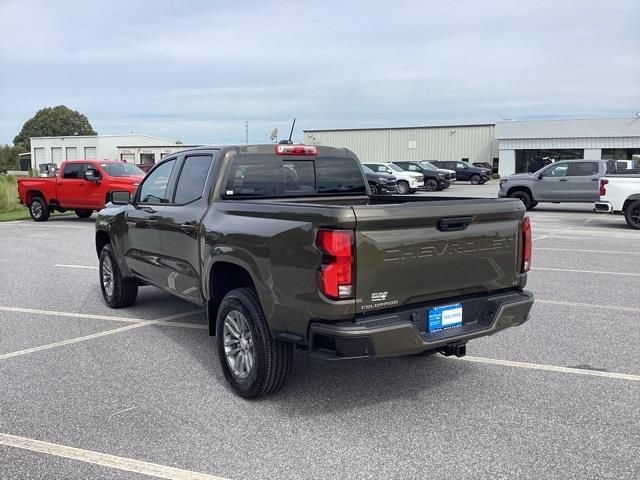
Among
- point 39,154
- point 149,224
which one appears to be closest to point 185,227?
point 149,224

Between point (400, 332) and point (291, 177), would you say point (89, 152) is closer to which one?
point (291, 177)

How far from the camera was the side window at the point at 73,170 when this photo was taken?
18656mm

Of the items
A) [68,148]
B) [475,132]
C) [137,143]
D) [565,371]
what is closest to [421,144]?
[475,132]

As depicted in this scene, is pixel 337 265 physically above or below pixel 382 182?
below

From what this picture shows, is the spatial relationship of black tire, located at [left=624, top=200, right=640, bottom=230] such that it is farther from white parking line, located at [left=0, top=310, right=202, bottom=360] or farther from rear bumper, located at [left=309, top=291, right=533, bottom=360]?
rear bumper, located at [left=309, top=291, right=533, bottom=360]

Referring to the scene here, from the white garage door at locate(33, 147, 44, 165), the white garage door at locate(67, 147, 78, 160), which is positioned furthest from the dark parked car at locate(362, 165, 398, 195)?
the white garage door at locate(33, 147, 44, 165)

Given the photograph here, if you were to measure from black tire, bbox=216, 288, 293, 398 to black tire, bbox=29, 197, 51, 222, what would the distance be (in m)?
17.2

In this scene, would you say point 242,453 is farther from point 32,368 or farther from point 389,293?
point 32,368

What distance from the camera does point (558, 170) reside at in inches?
814

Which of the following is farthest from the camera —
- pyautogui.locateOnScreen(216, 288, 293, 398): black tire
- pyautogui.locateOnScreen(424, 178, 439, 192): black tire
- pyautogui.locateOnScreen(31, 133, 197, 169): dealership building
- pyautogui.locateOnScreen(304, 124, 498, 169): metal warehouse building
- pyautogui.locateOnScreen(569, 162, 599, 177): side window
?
pyautogui.locateOnScreen(31, 133, 197, 169): dealership building

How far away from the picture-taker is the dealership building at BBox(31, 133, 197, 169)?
7525cm

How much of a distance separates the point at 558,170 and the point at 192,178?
17.8 metres

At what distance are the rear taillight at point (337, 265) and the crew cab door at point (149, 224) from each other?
2.66 metres

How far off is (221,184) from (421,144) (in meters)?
54.5
